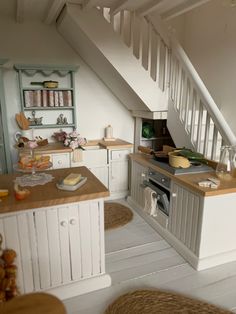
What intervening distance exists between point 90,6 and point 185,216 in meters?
2.24

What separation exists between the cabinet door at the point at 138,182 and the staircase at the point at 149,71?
0.56 meters

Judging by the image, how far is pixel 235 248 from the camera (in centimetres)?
213

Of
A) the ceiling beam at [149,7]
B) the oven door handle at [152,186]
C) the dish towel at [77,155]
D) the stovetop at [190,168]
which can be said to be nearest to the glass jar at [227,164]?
the stovetop at [190,168]

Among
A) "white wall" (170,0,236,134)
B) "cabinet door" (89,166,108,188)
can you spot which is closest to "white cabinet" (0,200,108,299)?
"cabinet door" (89,166,108,188)

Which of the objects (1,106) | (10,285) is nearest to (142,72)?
(1,106)

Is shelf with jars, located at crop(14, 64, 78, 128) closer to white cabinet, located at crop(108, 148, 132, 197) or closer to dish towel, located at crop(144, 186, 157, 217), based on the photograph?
white cabinet, located at crop(108, 148, 132, 197)

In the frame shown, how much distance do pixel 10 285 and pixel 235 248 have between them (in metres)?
1.81

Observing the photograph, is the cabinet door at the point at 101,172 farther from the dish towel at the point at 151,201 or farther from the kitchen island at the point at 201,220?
the kitchen island at the point at 201,220

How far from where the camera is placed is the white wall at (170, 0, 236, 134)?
9.91 feet

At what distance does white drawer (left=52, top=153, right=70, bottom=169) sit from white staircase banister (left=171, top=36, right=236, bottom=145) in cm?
172

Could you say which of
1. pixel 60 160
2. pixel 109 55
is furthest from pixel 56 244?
pixel 109 55

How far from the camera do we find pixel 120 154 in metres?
3.36

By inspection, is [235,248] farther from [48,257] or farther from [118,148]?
[118,148]

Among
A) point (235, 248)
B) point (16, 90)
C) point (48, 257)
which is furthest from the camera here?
point (16, 90)
